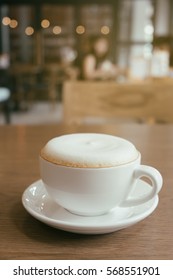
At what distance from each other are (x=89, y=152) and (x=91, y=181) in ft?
0.08

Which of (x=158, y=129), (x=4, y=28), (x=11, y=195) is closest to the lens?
(x=11, y=195)

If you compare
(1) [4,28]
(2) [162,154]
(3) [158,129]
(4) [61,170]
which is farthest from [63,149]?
(1) [4,28]

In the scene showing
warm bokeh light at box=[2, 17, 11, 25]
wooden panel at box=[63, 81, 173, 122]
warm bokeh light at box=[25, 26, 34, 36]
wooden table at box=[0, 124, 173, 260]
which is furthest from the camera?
warm bokeh light at box=[25, 26, 34, 36]

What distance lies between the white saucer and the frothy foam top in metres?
0.05

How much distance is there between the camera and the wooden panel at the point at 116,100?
0.97m

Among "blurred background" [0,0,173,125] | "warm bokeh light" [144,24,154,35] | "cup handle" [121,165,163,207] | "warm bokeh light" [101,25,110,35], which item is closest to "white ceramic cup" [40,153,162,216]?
"cup handle" [121,165,163,207]

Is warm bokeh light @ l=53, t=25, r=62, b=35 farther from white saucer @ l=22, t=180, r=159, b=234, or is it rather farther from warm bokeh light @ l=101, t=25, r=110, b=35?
white saucer @ l=22, t=180, r=159, b=234

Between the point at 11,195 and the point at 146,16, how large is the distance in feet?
18.0

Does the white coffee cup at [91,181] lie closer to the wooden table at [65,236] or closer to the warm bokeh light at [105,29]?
the wooden table at [65,236]

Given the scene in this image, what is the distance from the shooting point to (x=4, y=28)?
16.7 feet

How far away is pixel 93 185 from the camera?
0.31 metres

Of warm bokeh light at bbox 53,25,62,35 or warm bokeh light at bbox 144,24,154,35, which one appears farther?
warm bokeh light at bbox 144,24,154,35

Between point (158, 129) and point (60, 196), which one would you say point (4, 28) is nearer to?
point (158, 129)

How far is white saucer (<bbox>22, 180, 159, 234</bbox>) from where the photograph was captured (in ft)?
1.00
